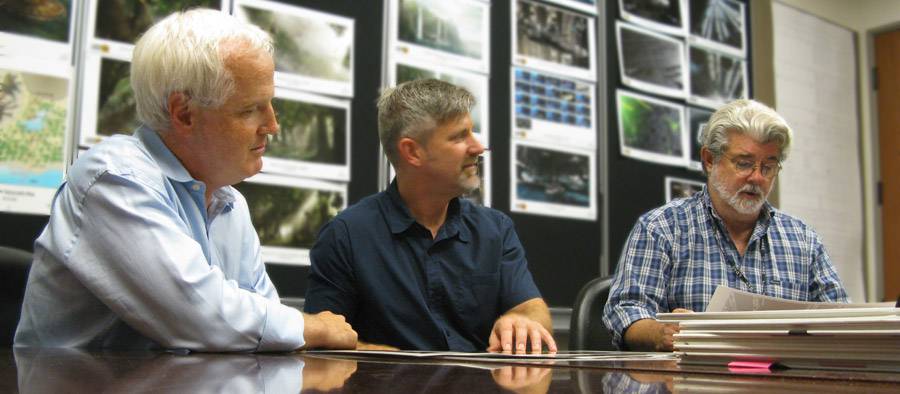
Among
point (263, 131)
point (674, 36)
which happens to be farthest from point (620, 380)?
point (674, 36)

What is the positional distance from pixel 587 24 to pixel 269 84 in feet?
7.11

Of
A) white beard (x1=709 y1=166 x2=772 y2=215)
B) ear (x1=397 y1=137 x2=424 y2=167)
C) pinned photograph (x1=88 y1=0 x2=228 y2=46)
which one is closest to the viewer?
ear (x1=397 y1=137 x2=424 y2=167)

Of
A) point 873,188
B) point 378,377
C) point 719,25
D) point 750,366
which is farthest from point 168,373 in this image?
point 873,188

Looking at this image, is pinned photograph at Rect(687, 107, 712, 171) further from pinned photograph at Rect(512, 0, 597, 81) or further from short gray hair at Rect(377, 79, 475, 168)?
short gray hair at Rect(377, 79, 475, 168)

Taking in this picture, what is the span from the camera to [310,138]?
8.70 feet

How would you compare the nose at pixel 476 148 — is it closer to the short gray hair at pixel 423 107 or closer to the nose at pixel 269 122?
the short gray hair at pixel 423 107

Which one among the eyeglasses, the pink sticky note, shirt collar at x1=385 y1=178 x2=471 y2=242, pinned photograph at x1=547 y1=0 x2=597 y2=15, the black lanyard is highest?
pinned photograph at x1=547 y1=0 x2=597 y2=15

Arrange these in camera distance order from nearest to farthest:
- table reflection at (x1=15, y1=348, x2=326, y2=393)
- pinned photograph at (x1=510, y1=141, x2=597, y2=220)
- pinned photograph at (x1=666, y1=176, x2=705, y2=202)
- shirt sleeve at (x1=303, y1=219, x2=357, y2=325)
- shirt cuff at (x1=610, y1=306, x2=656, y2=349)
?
table reflection at (x1=15, y1=348, x2=326, y2=393), shirt sleeve at (x1=303, y1=219, x2=357, y2=325), shirt cuff at (x1=610, y1=306, x2=656, y2=349), pinned photograph at (x1=510, y1=141, x2=597, y2=220), pinned photograph at (x1=666, y1=176, x2=705, y2=202)

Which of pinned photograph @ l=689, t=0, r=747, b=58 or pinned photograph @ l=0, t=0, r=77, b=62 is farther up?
pinned photograph @ l=689, t=0, r=747, b=58

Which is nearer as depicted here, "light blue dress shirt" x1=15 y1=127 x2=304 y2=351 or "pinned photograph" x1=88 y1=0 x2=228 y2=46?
"light blue dress shirt" x1=15 y1=127 x2=304 y2=351

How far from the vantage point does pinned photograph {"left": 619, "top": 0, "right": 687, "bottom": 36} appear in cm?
358

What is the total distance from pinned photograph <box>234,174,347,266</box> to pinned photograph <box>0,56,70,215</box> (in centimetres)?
52

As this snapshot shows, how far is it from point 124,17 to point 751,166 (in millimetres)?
1775

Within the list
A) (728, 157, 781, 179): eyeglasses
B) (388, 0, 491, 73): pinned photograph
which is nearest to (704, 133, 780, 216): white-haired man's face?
(728, 157, 781, 179): eyeglasses
